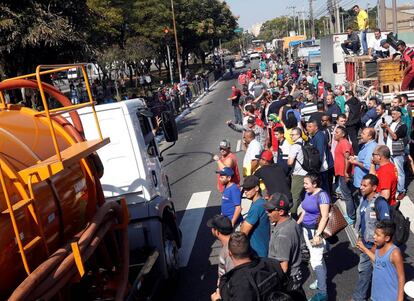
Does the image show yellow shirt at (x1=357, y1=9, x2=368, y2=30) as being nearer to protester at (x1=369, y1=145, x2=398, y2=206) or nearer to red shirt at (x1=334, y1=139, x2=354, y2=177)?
red shirt at (x1=334, y1=139, x2=354, y2=177)

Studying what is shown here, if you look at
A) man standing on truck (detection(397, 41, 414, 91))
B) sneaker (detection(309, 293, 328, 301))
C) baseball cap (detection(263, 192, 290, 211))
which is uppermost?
man standing on truck (detection(397, 41, 414, 91))

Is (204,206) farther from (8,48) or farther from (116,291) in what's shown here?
(8,48)

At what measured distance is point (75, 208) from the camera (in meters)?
4.75

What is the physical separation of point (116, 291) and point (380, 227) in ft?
8.82

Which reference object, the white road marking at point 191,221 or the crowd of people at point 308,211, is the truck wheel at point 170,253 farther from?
the crowd of people at point 308,211

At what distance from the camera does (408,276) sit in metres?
6.41

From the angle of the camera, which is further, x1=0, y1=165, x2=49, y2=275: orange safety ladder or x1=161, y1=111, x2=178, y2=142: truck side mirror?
x1=161, y1=111, x2=178, y2=142: truck side mirror

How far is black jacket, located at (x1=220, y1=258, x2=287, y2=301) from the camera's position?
3.75m

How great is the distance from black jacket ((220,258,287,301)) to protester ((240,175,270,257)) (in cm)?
154

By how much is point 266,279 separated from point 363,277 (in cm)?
229

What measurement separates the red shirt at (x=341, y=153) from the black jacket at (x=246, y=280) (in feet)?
15.6

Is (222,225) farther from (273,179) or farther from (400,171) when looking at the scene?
(400,171)

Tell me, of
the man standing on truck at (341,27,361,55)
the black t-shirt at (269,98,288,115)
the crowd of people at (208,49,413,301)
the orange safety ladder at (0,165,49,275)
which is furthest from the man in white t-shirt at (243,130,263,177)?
the man standing on truck at (341,27,361,55)

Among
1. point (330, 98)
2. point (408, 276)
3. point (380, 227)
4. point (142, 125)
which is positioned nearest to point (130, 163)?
point (142, 125)
